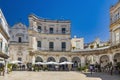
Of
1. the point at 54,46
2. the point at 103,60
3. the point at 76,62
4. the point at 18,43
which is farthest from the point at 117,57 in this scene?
the point at 18,43

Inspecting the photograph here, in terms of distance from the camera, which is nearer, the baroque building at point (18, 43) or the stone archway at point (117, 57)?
the stone archway at point (117, 57)

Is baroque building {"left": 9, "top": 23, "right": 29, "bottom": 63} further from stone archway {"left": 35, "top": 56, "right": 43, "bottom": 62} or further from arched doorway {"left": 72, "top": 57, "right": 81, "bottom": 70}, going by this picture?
arched doorway {"left": 72, "top": 57, "right": 81, "bottom": 70}

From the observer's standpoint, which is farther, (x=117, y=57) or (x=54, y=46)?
(x=54, y=46)

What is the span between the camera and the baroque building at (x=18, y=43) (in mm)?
66750

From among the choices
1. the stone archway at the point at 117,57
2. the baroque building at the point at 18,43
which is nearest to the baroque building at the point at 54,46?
the stone archway at the point at 117,57

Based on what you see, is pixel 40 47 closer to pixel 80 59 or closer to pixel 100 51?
pixel 80 59

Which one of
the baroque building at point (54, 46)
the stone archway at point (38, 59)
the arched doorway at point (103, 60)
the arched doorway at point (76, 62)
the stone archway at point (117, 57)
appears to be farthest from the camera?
the arched doorway at point (76, 62)

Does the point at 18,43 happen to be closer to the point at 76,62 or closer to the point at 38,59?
the point at 38,59

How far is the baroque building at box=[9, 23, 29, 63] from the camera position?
219 ft

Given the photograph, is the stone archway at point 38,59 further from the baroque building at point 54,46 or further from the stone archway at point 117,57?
the stone archway at point 117,57

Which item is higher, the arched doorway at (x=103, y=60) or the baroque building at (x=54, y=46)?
the baroque building at (x=54, y=46)

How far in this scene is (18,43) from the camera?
222ft

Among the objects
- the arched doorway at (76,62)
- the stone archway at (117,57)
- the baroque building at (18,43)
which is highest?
the baroque building at (18,43)

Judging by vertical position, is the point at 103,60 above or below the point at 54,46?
below
